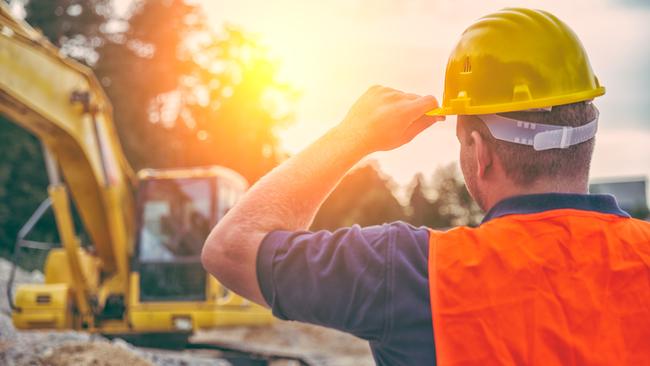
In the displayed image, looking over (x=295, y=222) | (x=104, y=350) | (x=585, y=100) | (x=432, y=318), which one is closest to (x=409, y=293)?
(x=432, y=318)

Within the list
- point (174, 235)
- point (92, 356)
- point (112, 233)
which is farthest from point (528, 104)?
point (174, 235)

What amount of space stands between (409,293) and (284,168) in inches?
16.4

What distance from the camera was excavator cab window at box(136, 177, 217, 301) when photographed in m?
9.98

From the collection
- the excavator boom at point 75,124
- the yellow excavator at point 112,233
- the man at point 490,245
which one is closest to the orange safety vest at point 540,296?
the man at point 490,245

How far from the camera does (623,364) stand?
4.83 ft

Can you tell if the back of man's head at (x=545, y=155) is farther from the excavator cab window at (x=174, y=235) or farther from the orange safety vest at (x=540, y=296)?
the excavator cab window at (x=174, y=235)

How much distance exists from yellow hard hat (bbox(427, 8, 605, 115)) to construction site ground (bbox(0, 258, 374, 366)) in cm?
655

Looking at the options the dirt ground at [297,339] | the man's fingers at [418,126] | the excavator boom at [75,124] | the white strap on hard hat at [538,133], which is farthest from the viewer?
the dirt ground at [297,339]

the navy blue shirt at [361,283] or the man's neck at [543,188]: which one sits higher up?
the man's neck at [543,188]

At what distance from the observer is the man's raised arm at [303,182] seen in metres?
1.61

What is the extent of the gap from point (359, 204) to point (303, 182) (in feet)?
125

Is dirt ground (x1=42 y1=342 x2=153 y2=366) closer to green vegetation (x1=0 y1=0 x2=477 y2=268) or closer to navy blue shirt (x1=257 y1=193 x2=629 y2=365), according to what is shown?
navy blue shirt (x1=257 y1=193 x2=629 y2=365)

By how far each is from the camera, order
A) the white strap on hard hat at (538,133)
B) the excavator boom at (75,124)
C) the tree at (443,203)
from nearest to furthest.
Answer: the white strap on hard hat at (538,133) → the excavator boom at (75,124) → the tree at (443,203)

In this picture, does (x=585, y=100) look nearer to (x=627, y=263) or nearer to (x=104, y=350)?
(x=627, y=263)
